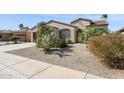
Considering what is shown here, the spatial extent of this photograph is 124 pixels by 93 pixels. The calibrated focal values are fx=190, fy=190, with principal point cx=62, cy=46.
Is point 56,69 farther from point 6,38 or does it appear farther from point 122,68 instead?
point 6,38

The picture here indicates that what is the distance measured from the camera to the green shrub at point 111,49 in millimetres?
8555

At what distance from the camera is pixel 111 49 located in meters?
8.69

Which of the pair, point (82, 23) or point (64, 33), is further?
point (82, 23)

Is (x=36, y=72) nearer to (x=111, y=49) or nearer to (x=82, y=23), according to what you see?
(x=111, y=49)

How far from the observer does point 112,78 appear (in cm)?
731

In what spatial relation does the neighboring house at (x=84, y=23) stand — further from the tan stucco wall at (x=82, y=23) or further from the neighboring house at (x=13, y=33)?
the neighboring house at (x=13, y=33)

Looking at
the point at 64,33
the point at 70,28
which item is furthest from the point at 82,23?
the point at 64,33

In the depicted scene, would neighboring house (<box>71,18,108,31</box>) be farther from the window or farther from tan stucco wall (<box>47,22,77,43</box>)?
the window

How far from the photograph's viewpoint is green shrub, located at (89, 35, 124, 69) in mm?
8555

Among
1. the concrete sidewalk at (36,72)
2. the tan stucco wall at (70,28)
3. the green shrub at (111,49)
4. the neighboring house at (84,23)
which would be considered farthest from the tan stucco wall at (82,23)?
the concrete sidewalk at (36,72)

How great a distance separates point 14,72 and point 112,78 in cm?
404

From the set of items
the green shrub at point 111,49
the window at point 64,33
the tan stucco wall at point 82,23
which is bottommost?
the green shrub at point 111,49
